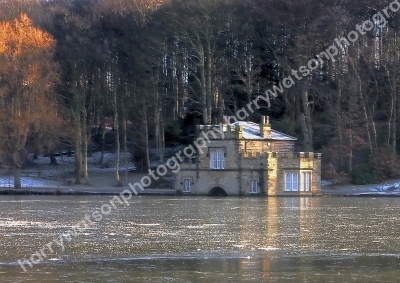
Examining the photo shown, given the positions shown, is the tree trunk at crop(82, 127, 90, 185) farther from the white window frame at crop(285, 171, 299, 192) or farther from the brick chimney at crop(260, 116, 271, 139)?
the white window frame at crop(285, 171, 299, 192)

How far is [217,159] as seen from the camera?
54844 mm

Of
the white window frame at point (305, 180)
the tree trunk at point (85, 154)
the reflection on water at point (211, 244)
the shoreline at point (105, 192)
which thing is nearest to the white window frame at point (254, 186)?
the shoreline at point (105, 192)

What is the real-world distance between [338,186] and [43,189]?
65.0 ft

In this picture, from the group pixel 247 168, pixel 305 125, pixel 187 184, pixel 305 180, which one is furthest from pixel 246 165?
pixel 305 125

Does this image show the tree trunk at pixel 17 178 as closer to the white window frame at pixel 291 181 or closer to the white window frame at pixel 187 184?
the white window frame at pixel 187 184

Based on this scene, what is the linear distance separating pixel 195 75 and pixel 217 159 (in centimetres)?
1033

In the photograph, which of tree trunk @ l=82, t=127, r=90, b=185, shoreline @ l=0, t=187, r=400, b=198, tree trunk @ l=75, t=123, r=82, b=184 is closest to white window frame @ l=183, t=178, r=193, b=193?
shoreline @ l=0, t=187, r=400, b=198

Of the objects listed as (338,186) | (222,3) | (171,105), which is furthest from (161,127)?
(338,186)

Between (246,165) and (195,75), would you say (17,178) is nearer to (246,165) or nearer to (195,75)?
(195,75)

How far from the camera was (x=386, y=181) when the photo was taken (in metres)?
56.0

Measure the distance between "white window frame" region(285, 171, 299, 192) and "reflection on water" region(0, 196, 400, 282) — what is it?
12916 mm

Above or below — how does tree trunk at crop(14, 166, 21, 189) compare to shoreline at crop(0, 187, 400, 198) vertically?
above

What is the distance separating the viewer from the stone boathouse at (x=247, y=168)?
54062 mm

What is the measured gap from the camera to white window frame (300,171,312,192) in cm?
5416
